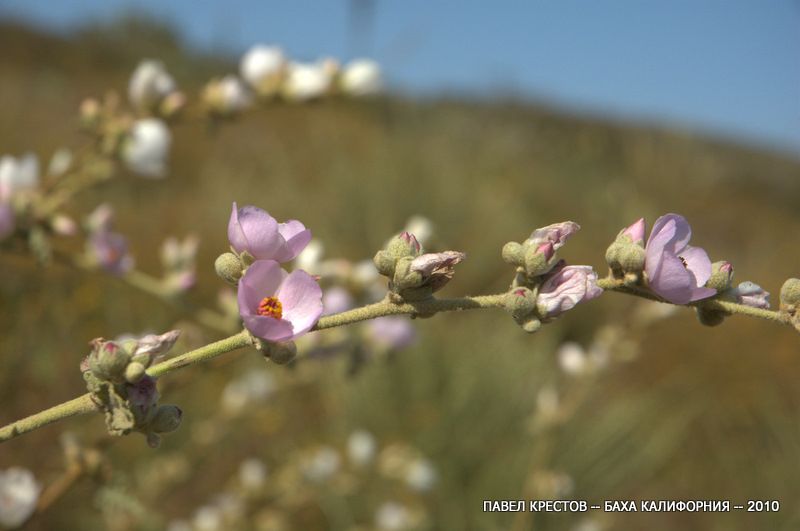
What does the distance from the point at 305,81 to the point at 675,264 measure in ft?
3.07

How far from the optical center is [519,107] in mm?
13352

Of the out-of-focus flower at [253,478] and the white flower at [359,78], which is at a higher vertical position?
the white flower at [359,78]

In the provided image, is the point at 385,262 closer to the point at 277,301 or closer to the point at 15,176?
the point at 277,301

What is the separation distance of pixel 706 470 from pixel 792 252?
312 centimetres

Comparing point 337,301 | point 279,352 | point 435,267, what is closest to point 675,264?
point 435,267

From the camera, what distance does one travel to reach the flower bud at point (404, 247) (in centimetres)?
46

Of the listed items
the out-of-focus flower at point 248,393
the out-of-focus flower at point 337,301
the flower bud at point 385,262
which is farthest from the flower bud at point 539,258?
the out-of-focus flower at point 248,393

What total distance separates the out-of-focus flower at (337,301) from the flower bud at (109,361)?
0.56 metres

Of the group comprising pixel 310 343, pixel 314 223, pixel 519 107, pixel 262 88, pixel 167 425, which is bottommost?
pixel 519 107

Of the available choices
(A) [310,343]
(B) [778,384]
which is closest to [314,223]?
(B) [778,384]

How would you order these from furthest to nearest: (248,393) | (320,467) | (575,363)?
(248,393)
(575,363)
(320,467)

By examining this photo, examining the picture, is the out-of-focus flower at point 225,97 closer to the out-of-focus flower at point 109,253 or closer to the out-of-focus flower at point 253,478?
the out-of-focus flower at point 109,253

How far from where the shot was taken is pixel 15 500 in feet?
2.28

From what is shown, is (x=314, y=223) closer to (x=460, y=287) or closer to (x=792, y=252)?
(x=460, y=287)
